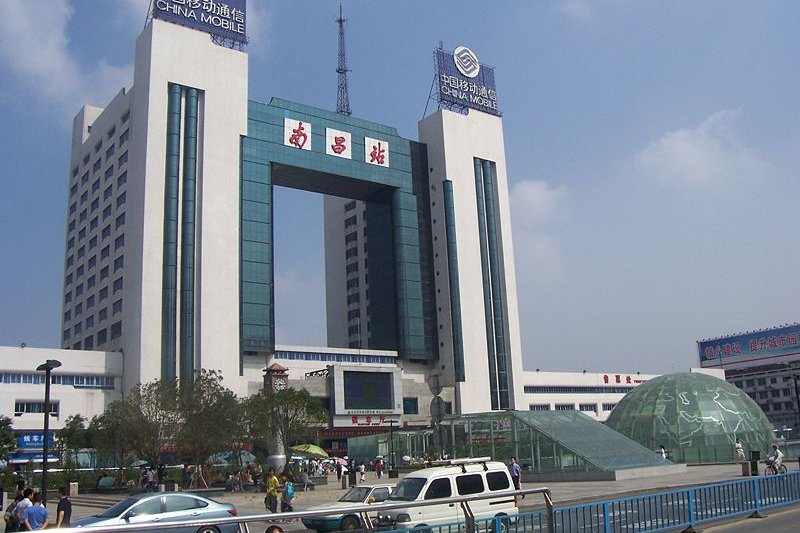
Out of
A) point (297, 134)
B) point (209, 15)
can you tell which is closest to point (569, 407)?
point (297, 134)

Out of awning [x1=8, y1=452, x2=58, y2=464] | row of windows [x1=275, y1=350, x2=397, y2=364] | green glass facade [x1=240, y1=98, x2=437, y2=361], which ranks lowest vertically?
awning [x1=8, y1=452, x2=58, y2=464]

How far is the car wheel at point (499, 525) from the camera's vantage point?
14219mm

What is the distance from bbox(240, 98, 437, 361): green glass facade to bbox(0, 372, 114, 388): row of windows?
13.6m

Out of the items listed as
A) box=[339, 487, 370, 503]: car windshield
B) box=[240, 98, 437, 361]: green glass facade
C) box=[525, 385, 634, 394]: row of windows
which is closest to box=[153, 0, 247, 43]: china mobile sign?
box=[240, 98, 437, 361]: green glass facade

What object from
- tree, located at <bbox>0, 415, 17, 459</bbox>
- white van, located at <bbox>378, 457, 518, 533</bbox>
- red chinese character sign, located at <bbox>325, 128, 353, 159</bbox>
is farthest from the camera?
red chinese character sign, located at <bbox>325, 128, 353, 159</bbox>

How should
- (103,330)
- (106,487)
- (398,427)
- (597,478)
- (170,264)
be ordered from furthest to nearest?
(398,427) → (103,330) → (170,264) → (106,487) → (597,478)

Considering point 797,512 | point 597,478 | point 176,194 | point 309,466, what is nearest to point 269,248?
point 176,194

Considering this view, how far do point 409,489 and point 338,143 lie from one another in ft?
257

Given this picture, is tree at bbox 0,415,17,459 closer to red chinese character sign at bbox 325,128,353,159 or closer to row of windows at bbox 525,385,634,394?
red chinese character sign at bbox 325,128,353,159

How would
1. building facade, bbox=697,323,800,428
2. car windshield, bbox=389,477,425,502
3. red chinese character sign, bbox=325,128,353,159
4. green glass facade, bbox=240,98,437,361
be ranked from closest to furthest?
1. car windshield, bbox=389,477,425,502
2. green glass facade, bbox=240,98,437,361
3. red chinese character sign, bbox=325,128,353,159
4. building facade, bbox=697,323,800,428

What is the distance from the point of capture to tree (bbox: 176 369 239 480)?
2024 inches

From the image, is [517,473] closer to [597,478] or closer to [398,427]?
[597,478]

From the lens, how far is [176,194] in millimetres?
79125

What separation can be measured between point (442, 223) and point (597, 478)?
59.6m
